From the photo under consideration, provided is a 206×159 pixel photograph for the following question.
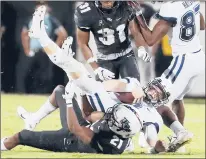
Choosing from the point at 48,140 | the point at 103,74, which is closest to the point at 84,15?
the point at 103,74

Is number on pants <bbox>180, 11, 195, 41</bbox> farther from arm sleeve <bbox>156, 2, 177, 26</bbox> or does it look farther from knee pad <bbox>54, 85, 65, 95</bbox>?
knee pad <bbox>54, 85, 65, 95</bbox>

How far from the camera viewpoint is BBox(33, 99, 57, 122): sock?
7914 mm

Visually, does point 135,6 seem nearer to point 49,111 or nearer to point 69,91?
point 69,91

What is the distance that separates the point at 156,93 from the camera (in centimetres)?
789

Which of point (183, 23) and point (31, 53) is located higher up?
point (183, 23)

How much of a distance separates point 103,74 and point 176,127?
23.7 inches

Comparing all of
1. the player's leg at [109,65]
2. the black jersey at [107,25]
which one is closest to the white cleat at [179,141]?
the player's leg at [109,65]

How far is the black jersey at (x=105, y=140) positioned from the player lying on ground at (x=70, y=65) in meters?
0.11

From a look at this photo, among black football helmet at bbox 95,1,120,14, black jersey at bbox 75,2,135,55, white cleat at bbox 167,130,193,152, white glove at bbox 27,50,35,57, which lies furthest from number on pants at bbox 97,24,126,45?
Result: white cleat at bbox 167,130,193,152

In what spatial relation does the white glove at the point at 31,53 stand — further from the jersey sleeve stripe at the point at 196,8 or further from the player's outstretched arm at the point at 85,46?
the jersey sleeve stripe at the point at 196,8

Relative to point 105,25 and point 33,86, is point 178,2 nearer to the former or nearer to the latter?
point 105,25

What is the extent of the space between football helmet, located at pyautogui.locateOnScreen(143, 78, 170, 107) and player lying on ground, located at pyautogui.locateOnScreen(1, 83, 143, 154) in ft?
0.56

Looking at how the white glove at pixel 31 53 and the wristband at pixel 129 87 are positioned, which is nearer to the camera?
the wristband at pixel 129 87

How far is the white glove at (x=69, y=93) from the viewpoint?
775 centimetres
